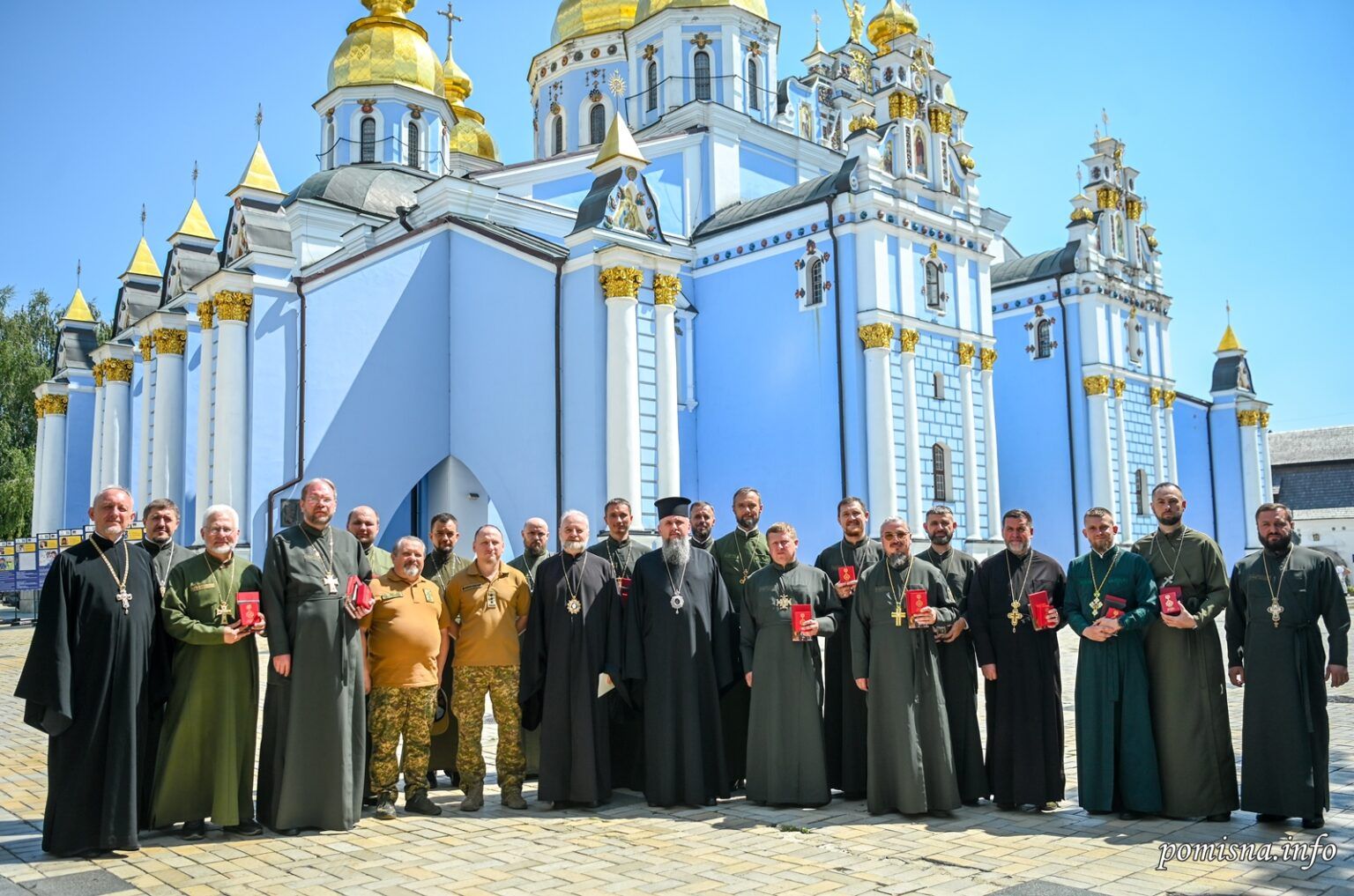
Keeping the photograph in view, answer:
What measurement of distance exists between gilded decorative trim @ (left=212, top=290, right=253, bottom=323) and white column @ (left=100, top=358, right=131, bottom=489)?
824 centimetres

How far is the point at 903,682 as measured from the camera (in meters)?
6.31

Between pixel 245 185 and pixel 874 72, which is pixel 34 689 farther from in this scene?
pixel 874 72

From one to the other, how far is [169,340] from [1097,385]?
65.0 ft

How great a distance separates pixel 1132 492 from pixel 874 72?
12.1m

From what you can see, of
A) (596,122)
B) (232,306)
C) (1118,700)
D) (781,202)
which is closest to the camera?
(1118,700)

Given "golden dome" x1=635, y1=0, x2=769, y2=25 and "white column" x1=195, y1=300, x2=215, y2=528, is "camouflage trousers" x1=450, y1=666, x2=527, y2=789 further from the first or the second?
"golden dome" x1=635, y1=0, x2=769, y2=25

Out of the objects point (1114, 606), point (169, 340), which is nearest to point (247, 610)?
point (1114, 606)

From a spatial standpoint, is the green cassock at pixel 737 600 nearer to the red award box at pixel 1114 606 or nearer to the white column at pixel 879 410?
the red award box at pixel 1114 606

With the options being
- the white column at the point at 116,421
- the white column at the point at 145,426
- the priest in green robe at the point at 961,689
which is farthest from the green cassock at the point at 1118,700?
the white column at the point at 116,421

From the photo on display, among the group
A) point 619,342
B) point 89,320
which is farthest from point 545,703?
point 89,320

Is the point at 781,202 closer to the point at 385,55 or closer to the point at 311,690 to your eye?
the point at 385,55

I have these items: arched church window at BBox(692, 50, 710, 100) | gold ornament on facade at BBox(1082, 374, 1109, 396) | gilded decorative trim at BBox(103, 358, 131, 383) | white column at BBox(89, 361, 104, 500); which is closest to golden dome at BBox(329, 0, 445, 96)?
arched church window at BBox(692, 50, 710, 100)

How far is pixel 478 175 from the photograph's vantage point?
2353 cm

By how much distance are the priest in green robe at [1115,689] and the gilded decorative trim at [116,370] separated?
75.5 ft
